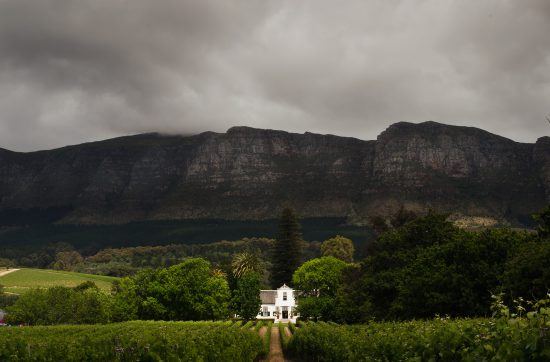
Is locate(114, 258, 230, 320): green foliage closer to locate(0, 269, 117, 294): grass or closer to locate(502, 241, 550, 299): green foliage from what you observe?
locate(502, 241, 550, 299): green foliage

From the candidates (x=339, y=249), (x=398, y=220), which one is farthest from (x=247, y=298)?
(x=339, y=249)

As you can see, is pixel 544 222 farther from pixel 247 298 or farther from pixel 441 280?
pixel 247 298

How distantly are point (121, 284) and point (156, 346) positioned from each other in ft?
233

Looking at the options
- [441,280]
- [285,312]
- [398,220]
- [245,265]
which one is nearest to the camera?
[441,280]

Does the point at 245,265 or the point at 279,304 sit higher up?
the point at 245,265

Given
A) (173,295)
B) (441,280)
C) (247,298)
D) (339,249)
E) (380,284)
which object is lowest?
(247,298)

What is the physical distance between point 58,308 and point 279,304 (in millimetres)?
51877

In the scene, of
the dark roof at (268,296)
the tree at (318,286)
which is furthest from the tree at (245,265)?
the tree at (318,286)

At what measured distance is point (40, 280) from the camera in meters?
166

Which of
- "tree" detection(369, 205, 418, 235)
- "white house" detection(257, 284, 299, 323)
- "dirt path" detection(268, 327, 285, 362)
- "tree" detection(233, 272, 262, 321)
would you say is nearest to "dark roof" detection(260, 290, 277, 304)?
"white house" detection(257, 284, 299, 323)

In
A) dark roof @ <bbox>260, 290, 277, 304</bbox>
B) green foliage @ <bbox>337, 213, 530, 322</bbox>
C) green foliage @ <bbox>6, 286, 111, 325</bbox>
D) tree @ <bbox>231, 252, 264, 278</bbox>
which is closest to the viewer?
green foliage @ <bbox>337, 213, 530, 322</bbox>

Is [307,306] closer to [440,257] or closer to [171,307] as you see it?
[171,307]

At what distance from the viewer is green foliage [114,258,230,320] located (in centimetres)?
8644

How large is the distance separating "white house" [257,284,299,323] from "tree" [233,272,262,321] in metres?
11.3
